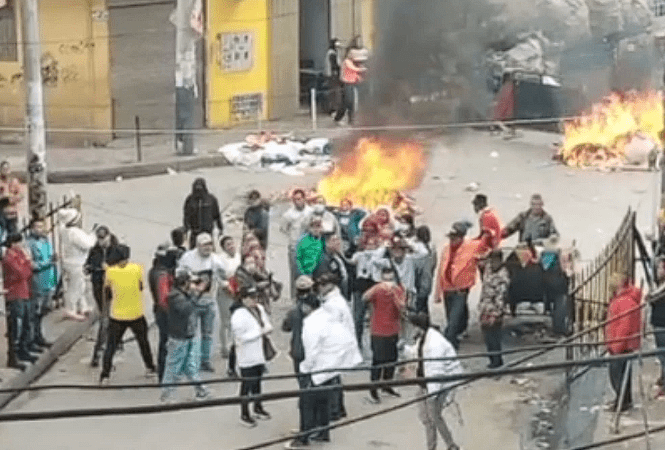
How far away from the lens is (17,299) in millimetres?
14781

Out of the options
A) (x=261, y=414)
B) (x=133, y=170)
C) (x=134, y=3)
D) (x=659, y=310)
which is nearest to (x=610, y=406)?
(x=659, y=310)

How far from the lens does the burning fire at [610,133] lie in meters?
24.9

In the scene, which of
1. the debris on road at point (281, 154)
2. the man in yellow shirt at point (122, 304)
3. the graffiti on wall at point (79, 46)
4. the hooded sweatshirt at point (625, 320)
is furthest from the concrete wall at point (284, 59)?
the hooded sweatshirt at point (625, 320)

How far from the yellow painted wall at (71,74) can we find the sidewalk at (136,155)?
2.03ft

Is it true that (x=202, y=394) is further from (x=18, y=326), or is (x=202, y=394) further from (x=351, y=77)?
(x=351, y=77)

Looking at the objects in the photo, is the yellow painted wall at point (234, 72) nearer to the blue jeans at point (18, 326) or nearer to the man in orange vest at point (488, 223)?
the man in orange vest at point (488, 223)

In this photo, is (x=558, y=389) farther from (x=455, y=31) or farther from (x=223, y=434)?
(x=455, y=31)

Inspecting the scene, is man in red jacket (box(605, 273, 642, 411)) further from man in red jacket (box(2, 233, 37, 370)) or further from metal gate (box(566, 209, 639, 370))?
man in red jacket (box(2, 233, 37, 370))

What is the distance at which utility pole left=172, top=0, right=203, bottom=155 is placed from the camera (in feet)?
80.7

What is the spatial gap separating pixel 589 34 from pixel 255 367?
19.2m

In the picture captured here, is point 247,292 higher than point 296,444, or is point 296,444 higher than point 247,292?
point 247,292

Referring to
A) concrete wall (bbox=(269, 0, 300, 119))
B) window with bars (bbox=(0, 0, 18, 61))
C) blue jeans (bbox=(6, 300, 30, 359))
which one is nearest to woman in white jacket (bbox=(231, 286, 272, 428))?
blue jeans (bbox=(6, 300, 30, 359))

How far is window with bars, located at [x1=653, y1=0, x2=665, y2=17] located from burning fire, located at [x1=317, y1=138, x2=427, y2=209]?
39.2 feet

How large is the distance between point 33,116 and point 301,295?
6.65 meters
